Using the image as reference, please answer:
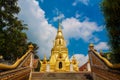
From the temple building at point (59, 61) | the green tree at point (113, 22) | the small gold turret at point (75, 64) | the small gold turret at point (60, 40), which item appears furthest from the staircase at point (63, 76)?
the small gold turret at point (60, 40)

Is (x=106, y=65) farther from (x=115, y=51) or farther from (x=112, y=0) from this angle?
(x=112, y=0)

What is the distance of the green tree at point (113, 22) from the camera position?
891 cm

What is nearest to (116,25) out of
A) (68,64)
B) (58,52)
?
(68,64)

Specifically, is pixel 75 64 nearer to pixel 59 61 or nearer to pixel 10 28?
pixel 59 61

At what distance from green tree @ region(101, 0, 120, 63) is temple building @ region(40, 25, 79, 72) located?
112 feet

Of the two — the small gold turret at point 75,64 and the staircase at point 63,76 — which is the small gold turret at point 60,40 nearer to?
the small gold turret at point 75,64

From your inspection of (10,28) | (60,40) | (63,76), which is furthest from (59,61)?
(63,76)

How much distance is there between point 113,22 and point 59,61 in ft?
121

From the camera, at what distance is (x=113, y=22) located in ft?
30.2

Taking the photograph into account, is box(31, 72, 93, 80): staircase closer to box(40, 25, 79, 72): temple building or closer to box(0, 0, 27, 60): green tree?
box(0, 0, 27, 60): green tree

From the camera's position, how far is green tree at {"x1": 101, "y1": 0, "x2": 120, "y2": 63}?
8906mm

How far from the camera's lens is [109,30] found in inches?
378

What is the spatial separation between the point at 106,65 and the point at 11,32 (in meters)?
12.2

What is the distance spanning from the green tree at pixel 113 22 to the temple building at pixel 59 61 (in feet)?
112
